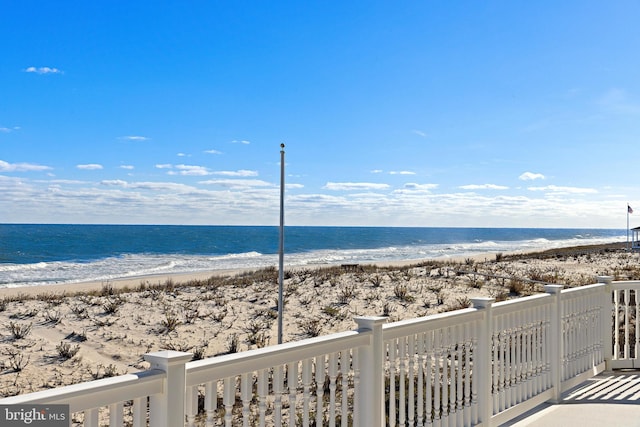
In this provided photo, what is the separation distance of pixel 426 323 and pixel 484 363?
3.27ft

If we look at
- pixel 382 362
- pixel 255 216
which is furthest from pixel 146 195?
pixel 382 362

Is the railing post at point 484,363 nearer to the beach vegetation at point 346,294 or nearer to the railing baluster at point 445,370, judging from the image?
the railing baluster at point 445,370

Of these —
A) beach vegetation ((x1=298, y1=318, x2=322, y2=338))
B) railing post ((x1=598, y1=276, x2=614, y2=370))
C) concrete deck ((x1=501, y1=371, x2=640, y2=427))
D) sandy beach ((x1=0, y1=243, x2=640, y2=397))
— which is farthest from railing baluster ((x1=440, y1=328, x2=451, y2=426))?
beach vegetation ((x1=298, y1=318, x2=322, y2=338))

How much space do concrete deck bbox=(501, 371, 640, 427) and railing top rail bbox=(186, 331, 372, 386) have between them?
256 centimetres

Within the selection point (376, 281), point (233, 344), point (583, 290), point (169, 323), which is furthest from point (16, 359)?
point (376, 281)

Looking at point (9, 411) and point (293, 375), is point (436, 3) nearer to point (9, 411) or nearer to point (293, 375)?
point (293, 375)

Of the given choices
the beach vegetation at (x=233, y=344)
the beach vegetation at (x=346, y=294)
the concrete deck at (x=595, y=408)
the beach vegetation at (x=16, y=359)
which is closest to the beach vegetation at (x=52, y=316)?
the beach vegetation at (x=16, y=359)

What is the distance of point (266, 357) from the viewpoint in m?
2.61

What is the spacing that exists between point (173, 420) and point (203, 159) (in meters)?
74.3

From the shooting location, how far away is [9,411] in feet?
5.95

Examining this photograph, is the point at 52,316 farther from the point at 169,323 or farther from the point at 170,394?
the point at 170,394

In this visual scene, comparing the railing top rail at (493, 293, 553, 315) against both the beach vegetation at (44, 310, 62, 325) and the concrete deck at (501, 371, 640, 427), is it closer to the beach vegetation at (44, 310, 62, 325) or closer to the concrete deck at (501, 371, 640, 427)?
the concrete deck at (501, 371, 640, 427)

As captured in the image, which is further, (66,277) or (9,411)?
(66,277)

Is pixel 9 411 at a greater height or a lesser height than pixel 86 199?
lesser
